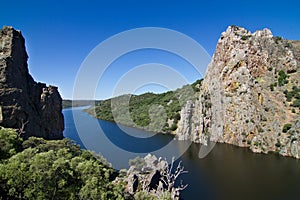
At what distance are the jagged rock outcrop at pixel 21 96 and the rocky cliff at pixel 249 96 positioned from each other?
38.3m

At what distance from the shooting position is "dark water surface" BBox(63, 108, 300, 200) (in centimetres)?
3006

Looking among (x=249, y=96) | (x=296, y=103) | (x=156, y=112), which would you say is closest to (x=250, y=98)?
(x=249, y=96)

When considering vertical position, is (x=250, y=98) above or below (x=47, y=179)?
above

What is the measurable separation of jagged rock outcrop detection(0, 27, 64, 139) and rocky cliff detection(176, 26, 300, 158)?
126 feet

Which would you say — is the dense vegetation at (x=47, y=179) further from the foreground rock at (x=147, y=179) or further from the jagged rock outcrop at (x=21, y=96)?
the jagged rock outcrop at (x=21, y=96)

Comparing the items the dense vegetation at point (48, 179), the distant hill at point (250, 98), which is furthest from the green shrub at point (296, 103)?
the dense vegetation at point (48, 179)

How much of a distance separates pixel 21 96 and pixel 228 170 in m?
A: 33.4

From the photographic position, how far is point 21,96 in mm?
33219

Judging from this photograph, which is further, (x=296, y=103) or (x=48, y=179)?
(x=296, y=103)

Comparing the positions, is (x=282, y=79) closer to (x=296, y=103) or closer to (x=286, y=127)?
(x=296, y=103)

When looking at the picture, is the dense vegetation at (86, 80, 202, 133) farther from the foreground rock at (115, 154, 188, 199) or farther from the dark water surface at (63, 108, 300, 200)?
the foreground rock at (115, 154, 188, 199)

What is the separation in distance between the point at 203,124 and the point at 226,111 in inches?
282

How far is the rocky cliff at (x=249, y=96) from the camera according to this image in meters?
55.0

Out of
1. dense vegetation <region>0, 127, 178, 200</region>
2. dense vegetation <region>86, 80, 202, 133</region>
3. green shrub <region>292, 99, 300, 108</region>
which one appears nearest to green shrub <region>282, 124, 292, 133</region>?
green shrub <region>292, 99, 300, 108</region>
